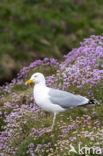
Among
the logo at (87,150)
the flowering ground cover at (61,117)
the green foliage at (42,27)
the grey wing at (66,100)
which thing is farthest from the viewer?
→ the green foliage at (42,27)

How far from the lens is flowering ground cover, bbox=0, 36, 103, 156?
636 cm

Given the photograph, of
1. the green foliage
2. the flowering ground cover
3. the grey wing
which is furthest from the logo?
the green foliage

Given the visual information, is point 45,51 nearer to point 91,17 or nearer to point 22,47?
point 22,47

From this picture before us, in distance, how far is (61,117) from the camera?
7.55 metres

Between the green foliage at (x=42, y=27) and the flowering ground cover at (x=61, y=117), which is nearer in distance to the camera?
the flowering ground cover at (x=61, y=117)

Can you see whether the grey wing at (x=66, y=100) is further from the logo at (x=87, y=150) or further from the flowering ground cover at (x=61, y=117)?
the logo at (x=87, y=150)

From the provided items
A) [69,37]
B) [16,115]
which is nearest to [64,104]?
[16,115]

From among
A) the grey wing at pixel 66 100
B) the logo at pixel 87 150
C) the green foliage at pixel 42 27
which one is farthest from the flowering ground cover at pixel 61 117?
the green foliage at pixel 42 27

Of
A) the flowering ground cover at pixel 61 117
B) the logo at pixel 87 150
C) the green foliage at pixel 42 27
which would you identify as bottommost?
the logo at pixel 87 150

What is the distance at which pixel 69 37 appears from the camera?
51.1 feet

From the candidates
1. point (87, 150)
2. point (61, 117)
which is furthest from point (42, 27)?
point (87, 150)

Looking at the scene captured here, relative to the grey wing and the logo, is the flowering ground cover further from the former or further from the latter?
the grey wing

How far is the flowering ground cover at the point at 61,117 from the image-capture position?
636cm

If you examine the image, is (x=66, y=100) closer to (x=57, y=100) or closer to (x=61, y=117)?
(x=57, y=100)
